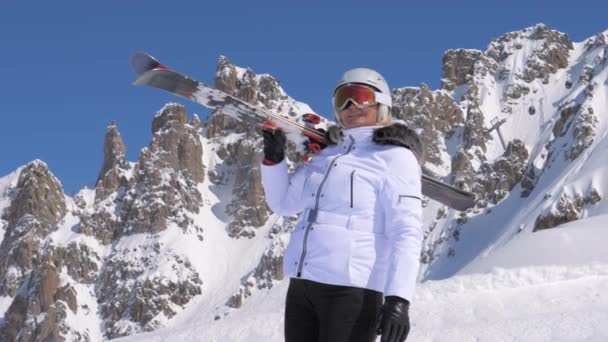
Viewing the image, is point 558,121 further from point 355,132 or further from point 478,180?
point 355,132

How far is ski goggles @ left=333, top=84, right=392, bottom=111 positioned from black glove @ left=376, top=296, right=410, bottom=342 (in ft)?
3.93

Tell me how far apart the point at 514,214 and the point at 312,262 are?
111314mm

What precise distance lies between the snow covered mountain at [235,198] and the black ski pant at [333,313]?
80.1 m

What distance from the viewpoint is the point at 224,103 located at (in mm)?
5758

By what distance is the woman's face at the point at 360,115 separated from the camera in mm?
4656

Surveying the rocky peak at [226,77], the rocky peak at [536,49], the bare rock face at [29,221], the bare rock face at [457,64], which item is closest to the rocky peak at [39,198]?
the bare rock face at [29,221]

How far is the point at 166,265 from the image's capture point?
15125 cm

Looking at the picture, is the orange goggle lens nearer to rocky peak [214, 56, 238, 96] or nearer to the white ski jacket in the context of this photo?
the white ski jacket

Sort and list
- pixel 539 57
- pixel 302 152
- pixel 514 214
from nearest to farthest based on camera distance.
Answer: pixel 302 152 < pixel 514 214 < pixel 539 57

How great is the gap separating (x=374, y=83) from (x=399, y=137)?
397mm

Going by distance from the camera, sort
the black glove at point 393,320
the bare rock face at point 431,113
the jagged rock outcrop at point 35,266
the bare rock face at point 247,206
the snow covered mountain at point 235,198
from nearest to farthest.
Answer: the black glove at point 393,320, the snow covered mountain at point 235,198, the jagged rock outcrop at point 35,266, the bare rock face at point 247,206, the bare rock face at point 431,113

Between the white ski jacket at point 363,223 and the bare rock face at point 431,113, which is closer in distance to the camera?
the white ski jacket at point 363,223

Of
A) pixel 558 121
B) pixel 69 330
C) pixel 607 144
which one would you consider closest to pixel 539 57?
pixel 558 121

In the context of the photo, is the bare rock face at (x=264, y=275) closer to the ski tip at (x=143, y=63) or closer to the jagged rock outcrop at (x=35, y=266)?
the jagged rock outcrop at (x=35, y=266)
